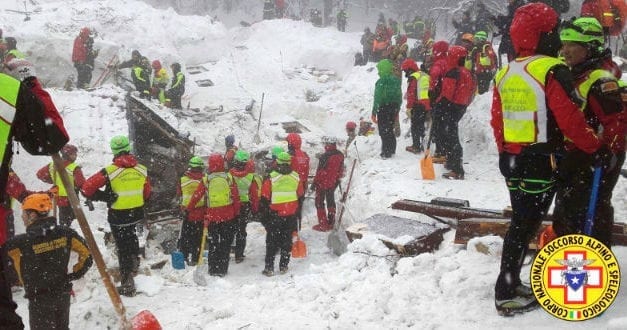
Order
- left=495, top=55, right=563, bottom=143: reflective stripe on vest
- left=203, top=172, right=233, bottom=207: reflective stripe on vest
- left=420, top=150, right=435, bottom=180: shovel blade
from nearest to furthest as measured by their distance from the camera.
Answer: left=495, top=55, right=563, bottom=143: reflective stripe on vest
left=203, top=172, right=233, bottom=207: reflective stripe on vest
left=420, top=150, right=435, bottom=180: shovel blade

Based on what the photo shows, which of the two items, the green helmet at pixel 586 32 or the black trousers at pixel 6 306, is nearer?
the black trousers at pixel 6 306

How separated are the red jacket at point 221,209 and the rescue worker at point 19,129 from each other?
488 cm

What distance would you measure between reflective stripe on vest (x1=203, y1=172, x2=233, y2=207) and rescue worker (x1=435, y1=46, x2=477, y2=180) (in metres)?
3.66

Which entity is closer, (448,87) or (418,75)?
(448,87)

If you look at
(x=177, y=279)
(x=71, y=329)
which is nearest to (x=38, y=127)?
(x=71, y=329)

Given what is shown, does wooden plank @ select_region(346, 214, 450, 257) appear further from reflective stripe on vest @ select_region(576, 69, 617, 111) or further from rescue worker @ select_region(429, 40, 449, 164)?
rescue worker @ select_region(429, 40, 449, 164)

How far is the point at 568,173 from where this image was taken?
293cm

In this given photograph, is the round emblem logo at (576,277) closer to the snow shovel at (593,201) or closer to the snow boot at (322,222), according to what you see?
the snow shovel at (593,201)

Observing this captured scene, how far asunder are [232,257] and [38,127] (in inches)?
268

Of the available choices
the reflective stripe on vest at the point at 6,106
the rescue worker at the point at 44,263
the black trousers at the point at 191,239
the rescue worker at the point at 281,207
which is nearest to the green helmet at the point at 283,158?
the rescue worker at the point at 281,207

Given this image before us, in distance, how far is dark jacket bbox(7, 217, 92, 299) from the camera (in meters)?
4.25

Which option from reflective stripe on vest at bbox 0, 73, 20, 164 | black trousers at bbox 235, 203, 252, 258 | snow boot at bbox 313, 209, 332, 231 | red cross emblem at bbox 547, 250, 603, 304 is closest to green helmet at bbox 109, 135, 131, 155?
black trousers at bbox 235, 203, 252, 258

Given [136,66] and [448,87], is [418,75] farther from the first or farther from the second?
[136,66]

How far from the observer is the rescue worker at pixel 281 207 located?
757 cm
